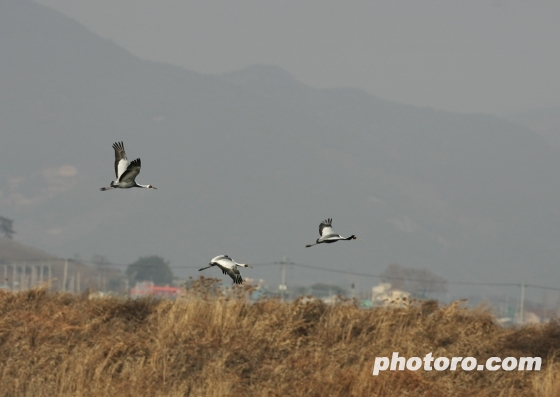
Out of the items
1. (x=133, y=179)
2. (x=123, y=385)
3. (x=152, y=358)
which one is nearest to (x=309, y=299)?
(x=152, y=358)

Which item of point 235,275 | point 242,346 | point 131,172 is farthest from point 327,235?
point 242,346

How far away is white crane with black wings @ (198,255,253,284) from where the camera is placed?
7.42 meters

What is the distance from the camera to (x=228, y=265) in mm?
7766

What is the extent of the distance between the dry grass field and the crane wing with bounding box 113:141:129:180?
31.8ft

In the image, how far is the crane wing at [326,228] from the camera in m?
8.16

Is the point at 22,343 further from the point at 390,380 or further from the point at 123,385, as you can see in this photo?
the point at 390,380

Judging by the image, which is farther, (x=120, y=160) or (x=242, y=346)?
(x=242, y=346)

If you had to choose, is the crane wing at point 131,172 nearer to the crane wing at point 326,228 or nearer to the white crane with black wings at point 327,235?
the white crane with black wings at point 327,235

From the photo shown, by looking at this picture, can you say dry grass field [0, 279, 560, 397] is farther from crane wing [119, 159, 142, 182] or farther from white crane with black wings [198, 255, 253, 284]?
crane wing [119, 159, 142, 182]

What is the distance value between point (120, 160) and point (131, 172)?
1.70 feet

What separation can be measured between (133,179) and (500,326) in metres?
18.0

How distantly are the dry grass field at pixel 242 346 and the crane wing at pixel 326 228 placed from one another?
8.81m

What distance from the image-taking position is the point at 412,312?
76.4ft

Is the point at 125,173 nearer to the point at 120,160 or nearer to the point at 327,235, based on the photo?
the point at 120,160
